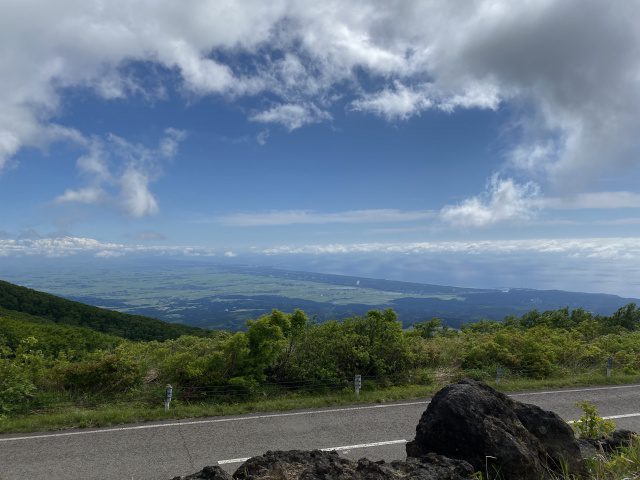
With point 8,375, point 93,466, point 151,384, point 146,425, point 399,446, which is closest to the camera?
point 93,466

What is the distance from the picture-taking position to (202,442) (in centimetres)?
776

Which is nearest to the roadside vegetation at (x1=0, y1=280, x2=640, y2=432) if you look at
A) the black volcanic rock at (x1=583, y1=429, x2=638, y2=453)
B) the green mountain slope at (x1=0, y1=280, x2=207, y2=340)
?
the black volcanic rock at (x1=583, y1=429, x2=638, y2=453)

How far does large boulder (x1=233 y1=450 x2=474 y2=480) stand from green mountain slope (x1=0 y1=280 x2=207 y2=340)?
35515 mm

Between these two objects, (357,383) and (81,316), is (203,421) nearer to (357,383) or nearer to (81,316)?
(357,383)

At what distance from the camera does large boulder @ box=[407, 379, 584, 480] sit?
387 centimetres

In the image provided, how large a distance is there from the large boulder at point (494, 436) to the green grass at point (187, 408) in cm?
640

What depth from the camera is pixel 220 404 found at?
1023 cm

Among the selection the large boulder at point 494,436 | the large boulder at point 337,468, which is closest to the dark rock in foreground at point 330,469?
the large boulder at point 337,468

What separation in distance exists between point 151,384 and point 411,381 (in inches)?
314

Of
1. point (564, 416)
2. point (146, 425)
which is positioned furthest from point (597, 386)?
point (146, 425)

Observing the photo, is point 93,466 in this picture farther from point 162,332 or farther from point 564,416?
point 162,332

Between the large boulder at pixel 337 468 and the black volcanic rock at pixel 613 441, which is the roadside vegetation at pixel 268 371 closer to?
the black volcanic rock at pixel 613 441

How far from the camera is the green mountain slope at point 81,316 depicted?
3731 cm

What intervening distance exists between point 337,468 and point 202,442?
218 inches
